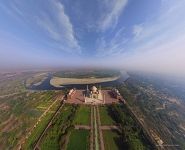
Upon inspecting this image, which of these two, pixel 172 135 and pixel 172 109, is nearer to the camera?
pixel 172 135

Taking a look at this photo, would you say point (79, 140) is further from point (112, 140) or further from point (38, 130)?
point (38, 130)

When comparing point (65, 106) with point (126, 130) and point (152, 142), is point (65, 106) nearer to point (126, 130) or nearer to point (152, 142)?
point (126, 130)

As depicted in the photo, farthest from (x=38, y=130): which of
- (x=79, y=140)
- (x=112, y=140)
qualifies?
(x=112, y=140)

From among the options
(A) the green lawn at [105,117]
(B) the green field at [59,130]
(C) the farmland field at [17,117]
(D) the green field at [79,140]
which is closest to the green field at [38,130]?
(C) the farmland field at [17,117]

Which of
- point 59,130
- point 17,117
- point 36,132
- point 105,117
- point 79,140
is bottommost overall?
point 17,117

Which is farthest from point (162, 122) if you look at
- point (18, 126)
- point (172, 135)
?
point (18, 126)

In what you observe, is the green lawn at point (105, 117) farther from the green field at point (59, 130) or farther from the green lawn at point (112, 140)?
the green field at point (59, 130)
